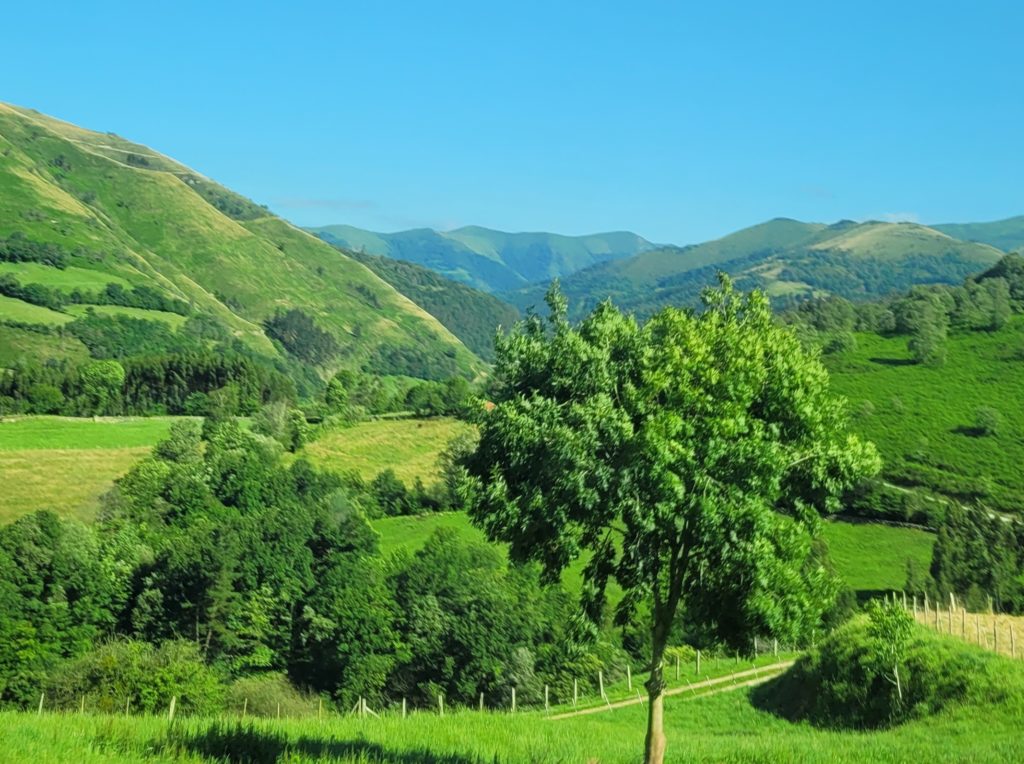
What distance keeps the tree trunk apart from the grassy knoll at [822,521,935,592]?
83.2 metres

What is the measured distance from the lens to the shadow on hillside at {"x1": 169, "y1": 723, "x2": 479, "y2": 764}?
679 inches

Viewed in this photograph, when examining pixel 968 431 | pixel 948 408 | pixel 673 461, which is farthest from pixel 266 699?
pixel 948 408

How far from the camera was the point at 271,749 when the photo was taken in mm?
17922

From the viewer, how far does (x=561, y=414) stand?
1858 cm

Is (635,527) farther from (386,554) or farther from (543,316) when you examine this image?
(386,554)

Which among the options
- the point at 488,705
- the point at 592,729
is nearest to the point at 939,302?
the point at 488,705

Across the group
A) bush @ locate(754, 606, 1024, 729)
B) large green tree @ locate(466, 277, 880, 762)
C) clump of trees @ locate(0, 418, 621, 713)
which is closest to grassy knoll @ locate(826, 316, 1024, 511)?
clump of trees @ locate(0, 418, 621, 713)

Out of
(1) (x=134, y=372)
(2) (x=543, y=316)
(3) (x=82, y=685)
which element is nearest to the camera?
(2) (x=543, y=316)

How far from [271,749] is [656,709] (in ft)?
21.4

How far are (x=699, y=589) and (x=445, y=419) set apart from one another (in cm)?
15651

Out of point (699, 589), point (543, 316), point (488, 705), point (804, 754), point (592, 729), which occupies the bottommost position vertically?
point (488, 705)

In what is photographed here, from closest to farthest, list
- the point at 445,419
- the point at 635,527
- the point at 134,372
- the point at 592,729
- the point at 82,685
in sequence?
the point at 635,527, the point at 592,729, the point at 82,685, the point at 445,419, the point at 134,372

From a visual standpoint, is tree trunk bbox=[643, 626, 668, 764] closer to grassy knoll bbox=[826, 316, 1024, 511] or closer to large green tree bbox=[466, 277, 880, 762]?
large green tree bbox=[466, 277, 880, 762]

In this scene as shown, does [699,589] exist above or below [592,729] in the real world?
above
